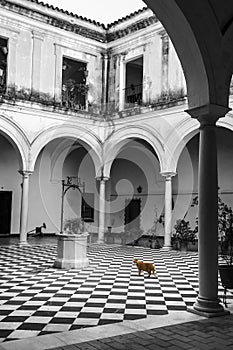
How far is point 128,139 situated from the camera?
18953 mm

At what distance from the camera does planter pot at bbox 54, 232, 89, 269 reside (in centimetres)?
1110

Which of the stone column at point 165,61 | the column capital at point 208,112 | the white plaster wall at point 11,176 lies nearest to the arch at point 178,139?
the stone column at point 165,61

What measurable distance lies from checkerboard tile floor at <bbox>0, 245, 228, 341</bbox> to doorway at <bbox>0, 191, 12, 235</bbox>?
770 centimetres

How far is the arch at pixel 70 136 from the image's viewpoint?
57.6 feet

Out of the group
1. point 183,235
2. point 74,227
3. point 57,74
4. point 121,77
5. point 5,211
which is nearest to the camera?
point 74,227

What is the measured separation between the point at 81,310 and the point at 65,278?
3.10m

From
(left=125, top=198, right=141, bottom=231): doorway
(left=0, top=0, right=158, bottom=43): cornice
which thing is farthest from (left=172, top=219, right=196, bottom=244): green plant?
(left=0, top=0, right=158, bottom=43): cornice

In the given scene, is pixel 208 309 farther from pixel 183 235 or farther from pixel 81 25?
pixel 81 25

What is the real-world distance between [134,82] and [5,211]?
9658mm

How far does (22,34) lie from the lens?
56.8 feet

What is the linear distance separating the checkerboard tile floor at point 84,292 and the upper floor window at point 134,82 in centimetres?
817

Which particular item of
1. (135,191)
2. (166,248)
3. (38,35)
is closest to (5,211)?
(135,191)

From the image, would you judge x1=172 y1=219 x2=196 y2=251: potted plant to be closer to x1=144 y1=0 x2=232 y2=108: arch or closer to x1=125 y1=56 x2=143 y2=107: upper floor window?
x1=125 y1=56 x2=143 y2=107: upper floor window

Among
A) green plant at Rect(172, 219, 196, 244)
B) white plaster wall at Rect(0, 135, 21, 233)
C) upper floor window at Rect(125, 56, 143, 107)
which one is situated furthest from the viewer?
white plaster wall at Rect(0, 135, 21, 233)
